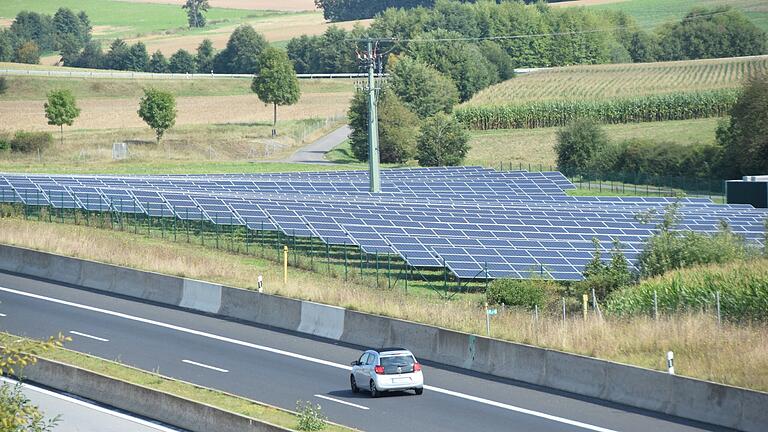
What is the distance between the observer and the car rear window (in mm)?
33097

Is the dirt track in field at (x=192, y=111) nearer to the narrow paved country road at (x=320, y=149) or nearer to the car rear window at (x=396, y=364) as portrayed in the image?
the narrow paved country road at (x=320, y=149)

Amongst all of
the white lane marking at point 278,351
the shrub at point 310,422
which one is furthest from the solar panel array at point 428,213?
the shrub at point 310,422

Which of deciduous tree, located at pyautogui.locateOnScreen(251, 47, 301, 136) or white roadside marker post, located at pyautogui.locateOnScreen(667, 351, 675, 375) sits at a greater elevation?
deciduous tree, located at pyautogui.locateOnScreen(251, 47, 301, 136)

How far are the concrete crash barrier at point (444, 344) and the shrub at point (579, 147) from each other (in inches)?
2342

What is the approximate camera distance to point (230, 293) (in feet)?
153

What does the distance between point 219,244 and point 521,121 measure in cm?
8262

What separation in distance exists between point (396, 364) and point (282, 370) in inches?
204

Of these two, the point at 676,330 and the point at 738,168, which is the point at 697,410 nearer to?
the point at 676,330

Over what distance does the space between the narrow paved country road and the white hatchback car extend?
7985cm

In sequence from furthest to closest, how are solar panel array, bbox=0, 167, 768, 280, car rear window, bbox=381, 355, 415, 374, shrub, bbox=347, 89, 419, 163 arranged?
shrub, bbox=347, 89, 419, 163, solar panel array, bbox=0, 167, 768, 280, car rear window, bbox=381, 355, 415, 374

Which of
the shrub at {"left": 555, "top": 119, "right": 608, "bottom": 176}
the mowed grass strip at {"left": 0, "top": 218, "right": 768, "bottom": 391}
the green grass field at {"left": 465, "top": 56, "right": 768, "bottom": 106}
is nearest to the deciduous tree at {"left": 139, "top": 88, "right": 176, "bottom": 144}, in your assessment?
the shrub at {"left": 555, "top": 119, "right": 608, "bottom": 176}

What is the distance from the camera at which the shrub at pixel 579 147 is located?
351ft

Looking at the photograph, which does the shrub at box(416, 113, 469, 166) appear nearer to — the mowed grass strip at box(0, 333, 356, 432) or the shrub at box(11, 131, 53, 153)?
the shrub at box(11, 131, 53, 153)

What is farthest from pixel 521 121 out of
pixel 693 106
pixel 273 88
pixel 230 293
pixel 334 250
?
pixel 230 293
